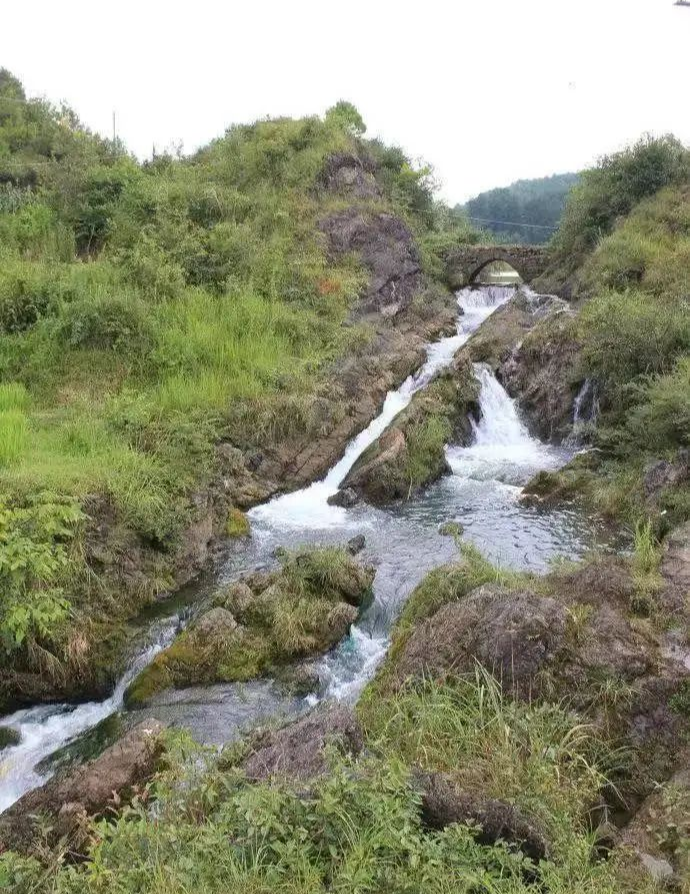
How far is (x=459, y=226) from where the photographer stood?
3192 cm

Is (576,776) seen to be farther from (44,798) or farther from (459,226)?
(459,226)

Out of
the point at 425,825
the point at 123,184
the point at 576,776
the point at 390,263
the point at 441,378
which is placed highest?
the point at 123,184

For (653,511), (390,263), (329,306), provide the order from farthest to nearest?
(390,263) < (329,306) < (653,511)

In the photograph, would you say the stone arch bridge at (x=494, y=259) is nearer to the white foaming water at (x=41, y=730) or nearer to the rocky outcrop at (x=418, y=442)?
the rocky outcrop at (x=418, y=442)

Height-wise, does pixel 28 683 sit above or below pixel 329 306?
below

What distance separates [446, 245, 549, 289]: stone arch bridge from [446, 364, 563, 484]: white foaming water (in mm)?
9313

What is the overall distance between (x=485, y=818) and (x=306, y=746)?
1.16 meters

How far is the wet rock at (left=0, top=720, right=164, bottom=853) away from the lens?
456 cm

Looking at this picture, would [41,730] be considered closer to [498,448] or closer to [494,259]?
[498,448]

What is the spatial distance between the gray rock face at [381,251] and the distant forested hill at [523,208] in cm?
4172

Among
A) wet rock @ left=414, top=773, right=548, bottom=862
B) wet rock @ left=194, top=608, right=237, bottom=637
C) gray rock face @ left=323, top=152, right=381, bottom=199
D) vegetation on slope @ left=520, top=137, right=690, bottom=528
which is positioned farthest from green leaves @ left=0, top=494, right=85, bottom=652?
gray rock face @ left=323, top=152, right=381, bottom=199

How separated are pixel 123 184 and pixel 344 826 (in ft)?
59.5

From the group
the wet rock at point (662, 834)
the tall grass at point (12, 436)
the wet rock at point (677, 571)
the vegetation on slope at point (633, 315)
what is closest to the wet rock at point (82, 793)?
the wet rock at point (662, 834)

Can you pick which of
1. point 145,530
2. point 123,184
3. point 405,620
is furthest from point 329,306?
point 405,620
